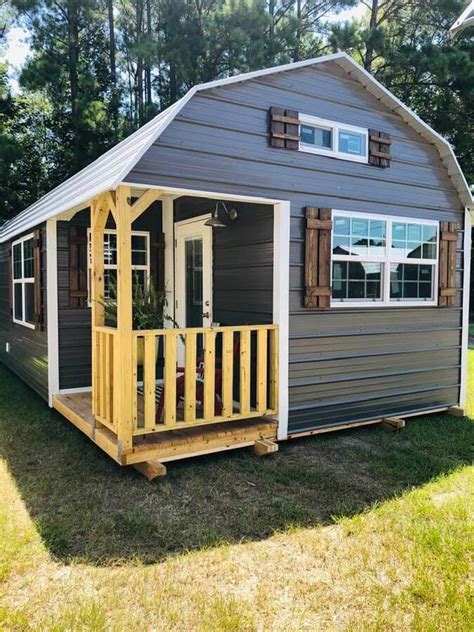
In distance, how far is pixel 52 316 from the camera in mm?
5652

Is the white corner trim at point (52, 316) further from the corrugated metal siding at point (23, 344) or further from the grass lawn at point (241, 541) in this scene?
the grass lawn at point (241, 541)

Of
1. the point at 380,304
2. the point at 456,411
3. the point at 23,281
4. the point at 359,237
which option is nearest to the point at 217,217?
the point at 359,237

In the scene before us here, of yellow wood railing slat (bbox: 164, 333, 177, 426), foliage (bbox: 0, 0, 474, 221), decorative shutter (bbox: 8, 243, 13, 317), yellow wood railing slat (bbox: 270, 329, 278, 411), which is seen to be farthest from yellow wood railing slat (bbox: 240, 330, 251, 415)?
foliage (bbox: 0, 0, 474, 221)

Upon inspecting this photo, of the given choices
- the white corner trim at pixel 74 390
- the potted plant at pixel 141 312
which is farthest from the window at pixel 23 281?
the potted plant at pixel 141 312

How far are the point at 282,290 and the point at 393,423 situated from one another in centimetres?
188

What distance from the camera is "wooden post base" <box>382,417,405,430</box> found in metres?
5.12

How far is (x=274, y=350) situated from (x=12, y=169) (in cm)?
1125

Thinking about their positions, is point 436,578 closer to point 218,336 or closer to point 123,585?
point 123,585

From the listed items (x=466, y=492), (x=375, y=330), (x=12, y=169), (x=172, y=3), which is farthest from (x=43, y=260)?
(x=172, y=3)

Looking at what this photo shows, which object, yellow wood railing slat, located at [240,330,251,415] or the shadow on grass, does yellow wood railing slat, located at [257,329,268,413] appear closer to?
yellow wood railing slat, located at [240,330,251,415]

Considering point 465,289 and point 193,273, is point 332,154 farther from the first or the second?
point 465,289

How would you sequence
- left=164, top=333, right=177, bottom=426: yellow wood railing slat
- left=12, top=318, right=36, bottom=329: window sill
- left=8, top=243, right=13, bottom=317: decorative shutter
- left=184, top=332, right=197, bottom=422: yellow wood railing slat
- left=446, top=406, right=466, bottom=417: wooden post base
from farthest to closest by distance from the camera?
left=8, top=243, right=13, bottom=317: decorative shutter → left=12, top=318, right=36, bottom=329: window sill → left=446, top=406, right=466, bottom=417: wooden post base → left=184, top=332, right=197, bottom=422: yellow wood railing slat → left=164, top=333, right=177, bottom=426: yellow wood railing slat

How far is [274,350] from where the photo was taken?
4.48 meters

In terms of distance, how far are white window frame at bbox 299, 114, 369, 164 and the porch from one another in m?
1.62
